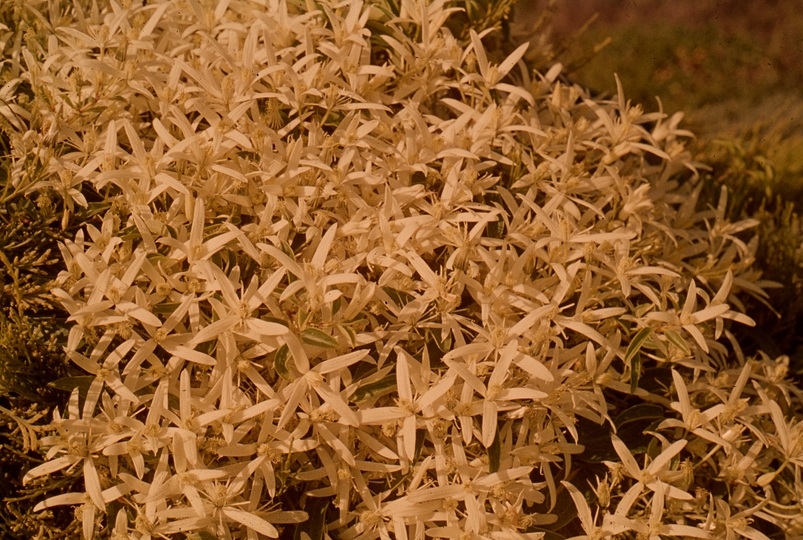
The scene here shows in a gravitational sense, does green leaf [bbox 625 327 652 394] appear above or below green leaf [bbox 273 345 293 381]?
above

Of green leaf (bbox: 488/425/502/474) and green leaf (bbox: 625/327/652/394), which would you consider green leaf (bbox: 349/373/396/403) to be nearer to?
green leaf (bbox: 488/425/502/474)

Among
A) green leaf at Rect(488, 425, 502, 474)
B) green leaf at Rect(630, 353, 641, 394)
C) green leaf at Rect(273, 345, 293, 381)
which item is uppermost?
green leaf at Rect(630, 353, 641, 394)

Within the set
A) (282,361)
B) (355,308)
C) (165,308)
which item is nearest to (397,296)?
(355,308)

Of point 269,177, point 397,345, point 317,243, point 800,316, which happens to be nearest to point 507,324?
point 397,345

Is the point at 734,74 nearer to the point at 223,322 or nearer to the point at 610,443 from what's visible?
the point at 610,443

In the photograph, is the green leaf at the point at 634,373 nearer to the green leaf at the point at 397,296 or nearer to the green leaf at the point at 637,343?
the green leaf at the point at 637,343

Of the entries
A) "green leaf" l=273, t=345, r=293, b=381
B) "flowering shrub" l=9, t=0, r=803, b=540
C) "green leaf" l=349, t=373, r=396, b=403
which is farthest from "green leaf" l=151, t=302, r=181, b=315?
"green leaf" l=349, t=373, r=396, b=403

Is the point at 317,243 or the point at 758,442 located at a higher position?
the point at 758,442

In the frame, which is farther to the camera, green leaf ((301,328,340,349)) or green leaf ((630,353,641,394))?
green leaf ((630,353,641,394))
